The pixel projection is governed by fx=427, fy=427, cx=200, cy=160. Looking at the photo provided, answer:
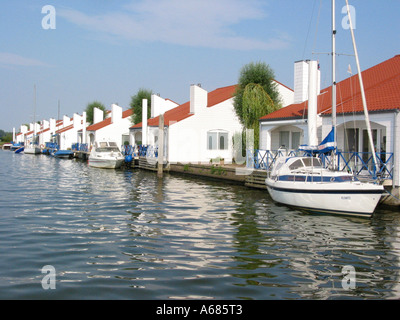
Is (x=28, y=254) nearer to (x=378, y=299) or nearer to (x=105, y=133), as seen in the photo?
(x=378, y=299)

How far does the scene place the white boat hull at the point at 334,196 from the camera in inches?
557

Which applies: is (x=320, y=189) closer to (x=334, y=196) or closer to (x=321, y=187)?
(x=321, y=187)

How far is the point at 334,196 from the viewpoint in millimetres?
14664

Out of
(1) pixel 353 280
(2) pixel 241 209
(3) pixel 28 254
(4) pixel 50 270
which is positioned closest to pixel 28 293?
(4) pixel 50 270

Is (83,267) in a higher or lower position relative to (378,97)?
lower

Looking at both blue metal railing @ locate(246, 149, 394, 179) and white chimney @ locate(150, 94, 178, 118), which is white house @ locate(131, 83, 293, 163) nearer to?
blue metal railing @ locate(246, 149, 394, 179)

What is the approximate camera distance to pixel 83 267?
29.0ft

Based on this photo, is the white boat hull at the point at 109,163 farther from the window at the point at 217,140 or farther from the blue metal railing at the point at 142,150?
the window at the point at 217,140

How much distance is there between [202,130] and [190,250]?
24465 mm

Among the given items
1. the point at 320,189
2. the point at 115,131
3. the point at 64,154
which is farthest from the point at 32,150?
the point at 320,189

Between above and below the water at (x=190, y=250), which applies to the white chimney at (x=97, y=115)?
above

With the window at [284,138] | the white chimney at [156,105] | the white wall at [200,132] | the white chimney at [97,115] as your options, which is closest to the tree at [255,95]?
the white wall at [200,132]

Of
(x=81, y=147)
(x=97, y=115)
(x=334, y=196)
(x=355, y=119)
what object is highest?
(x=97, y=115)

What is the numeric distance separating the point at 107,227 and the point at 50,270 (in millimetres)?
4184
